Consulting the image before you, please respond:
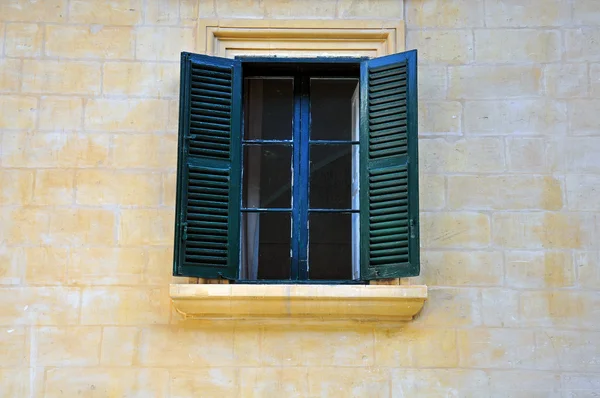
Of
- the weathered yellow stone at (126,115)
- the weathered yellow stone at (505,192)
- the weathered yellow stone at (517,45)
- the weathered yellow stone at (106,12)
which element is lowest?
the weathered yellow stone at (505,192)

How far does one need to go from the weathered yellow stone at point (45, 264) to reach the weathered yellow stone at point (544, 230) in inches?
108

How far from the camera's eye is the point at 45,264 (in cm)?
738

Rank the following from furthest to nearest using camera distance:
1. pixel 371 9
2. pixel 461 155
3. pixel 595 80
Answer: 1. pixel 371 9
2. pixel 595 80
3. pixel 461 155

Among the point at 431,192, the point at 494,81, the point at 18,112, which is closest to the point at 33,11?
the point at 18,112

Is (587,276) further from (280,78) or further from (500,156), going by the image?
(280,78)

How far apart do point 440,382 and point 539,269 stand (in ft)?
3.14

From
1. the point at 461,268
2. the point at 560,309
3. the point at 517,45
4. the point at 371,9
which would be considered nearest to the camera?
the point at 560,309

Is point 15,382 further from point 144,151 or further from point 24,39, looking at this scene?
point 24,39

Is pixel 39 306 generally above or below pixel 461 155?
below

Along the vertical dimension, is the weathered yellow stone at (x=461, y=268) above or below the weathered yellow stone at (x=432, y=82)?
below

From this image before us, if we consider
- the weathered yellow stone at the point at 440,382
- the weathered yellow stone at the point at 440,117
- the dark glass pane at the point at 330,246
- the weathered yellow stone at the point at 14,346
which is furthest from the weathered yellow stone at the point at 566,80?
the weathered yellow stone at the point at 14,346

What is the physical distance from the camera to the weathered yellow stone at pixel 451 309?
7258 mm

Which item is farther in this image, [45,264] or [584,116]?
[584,116]

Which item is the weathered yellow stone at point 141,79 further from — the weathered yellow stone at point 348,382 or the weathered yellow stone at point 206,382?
the weathered yellow stone at point 348,382
